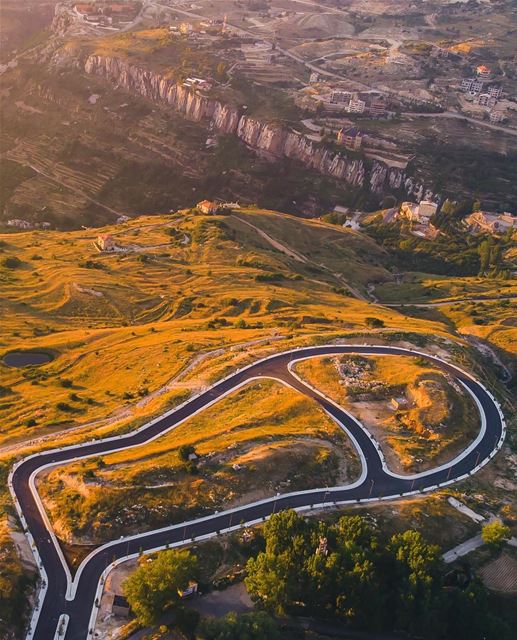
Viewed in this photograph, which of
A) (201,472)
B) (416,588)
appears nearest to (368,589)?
(416,588)

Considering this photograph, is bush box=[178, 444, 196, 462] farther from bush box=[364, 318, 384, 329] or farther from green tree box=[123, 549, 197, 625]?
bush box=[364, 318, 384, 329]

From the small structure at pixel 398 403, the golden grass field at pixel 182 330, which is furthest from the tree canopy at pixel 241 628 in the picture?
the small structure at pixel 398 403

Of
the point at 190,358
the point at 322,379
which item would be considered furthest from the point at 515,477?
the point at 190,358

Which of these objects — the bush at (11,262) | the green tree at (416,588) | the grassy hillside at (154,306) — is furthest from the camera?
the bush at (11,262)

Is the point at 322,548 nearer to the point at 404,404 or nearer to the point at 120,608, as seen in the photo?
the point at 120,608

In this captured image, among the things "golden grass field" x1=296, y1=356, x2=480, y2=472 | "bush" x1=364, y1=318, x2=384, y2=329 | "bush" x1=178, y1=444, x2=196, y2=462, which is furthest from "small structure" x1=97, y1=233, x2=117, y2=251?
"bush" x1=178, y1=444, x2=196, y2=462

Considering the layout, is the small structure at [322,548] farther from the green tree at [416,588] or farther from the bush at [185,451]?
the bush at [185,451]
